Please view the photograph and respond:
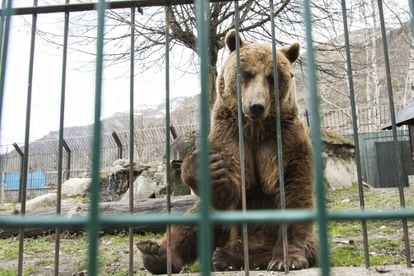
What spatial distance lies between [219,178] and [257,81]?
1.09 m

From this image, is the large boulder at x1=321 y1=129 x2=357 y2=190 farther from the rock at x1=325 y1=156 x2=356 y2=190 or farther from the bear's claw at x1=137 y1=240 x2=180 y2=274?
the bear's claw at x1=137 y1=240 x2=180 y2=274

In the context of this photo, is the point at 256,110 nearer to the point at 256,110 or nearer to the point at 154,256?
the point at 256,110

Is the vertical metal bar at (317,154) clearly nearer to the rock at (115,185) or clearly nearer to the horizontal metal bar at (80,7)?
the horizontal metal bar at (80,7)

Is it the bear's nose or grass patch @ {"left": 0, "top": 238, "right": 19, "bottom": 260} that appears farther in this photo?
grass patch @ {"left": 0, "top": 238, "right": 19, "bottom": 260}

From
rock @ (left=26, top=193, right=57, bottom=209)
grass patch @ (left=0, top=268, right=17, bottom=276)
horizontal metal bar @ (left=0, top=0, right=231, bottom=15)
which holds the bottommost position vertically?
grass patch @ (left=0, top=268, right=17, bottom=276)

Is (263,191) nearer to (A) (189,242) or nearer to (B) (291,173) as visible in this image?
(B) (291,173)

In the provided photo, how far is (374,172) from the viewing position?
18.5 meters

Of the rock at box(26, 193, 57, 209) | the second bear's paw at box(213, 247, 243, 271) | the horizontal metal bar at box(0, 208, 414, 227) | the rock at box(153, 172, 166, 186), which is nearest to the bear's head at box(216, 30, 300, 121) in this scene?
the second bear's paw at box(213, 247, 243, 271)

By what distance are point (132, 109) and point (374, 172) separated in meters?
16.9

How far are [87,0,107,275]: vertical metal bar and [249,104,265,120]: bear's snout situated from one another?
9.96ft

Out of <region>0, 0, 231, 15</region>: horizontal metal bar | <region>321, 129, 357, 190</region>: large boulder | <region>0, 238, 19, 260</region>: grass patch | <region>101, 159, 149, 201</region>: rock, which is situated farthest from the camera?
<region>321, 129, 357, 190</region>: large boulder

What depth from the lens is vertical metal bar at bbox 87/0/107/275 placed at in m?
0.82

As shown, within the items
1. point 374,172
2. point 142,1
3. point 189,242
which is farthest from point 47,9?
point 374,172

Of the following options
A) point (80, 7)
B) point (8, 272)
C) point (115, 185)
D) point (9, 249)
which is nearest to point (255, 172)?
point (80, 7)
